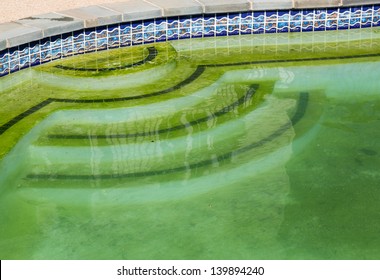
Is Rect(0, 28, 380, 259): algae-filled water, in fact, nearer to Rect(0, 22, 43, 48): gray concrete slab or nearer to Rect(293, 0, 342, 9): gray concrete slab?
Rect(0, 22, 43, 48): gray concrete slab

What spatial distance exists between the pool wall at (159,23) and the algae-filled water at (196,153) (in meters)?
0.14

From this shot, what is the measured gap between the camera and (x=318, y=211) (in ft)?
18.2

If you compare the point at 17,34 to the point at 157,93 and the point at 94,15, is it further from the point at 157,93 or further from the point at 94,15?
the point at 157,93

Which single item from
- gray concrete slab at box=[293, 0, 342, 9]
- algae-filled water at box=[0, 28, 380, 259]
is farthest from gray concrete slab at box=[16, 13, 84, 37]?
gray concrete slab at box=[293, 0, 342, 9]

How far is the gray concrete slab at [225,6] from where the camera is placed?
9.06 metres

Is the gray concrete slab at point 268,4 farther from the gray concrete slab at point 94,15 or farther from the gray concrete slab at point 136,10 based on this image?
the gray concrete slab at point 94,15

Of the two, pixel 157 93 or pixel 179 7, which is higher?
pixel 179 7

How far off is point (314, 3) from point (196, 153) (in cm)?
351

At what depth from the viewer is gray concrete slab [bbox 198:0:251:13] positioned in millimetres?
9062

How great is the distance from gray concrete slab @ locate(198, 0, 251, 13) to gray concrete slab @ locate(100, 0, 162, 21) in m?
0.56

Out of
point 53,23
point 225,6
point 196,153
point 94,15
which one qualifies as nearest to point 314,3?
point 225,6

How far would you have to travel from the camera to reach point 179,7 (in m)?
8.95

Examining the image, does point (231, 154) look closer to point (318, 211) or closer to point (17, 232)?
point (318, 211)
